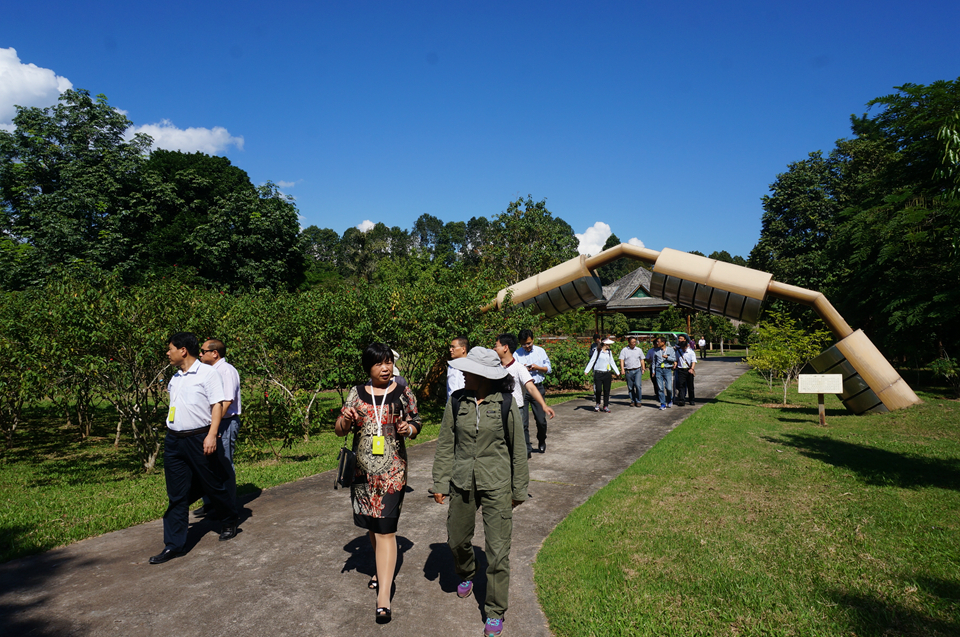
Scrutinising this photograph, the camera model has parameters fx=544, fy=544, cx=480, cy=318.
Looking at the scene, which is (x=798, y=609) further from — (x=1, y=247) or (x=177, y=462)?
(x=1, y=247)

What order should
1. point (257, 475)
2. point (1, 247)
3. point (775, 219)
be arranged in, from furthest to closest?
point (775, 219) → point (1, 247) → point (257, 475)

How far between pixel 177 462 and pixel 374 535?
223 centimetres

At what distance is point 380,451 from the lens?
149 inches

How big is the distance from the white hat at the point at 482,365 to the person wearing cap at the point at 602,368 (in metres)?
8.99

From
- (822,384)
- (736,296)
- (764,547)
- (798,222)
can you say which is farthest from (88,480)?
(798,222)

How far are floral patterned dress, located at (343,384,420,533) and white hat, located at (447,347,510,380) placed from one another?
470 mm

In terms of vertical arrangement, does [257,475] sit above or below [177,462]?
below

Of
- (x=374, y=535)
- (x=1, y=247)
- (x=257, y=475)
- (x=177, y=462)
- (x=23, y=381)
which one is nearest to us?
(x=374, y=535)

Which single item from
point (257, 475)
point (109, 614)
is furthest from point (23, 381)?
point (109, 614)

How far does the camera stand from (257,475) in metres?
7.70

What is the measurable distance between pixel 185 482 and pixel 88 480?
4.94m

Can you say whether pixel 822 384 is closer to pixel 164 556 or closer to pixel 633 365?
pixel 633 365

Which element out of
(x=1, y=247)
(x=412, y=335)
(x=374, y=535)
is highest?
(x=1, y=247)

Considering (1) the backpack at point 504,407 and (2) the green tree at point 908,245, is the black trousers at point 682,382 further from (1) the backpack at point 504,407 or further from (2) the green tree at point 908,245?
(1) the backpack at point 504,407
